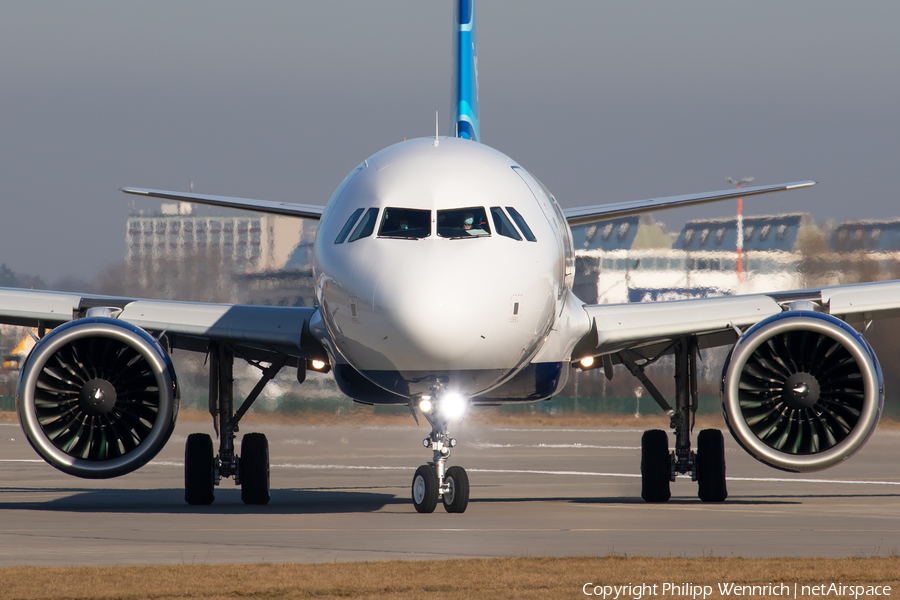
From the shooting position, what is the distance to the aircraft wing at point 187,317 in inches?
611

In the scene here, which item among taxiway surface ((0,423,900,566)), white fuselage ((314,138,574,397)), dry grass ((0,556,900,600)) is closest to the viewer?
dry grass ((0,556,900,600))

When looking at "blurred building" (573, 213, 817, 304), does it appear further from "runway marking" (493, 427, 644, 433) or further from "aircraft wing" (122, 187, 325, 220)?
"aircraft wing" (122, 187, 325, 220)

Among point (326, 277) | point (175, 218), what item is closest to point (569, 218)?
point (326, 277)

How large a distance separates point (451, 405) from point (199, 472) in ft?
15.0

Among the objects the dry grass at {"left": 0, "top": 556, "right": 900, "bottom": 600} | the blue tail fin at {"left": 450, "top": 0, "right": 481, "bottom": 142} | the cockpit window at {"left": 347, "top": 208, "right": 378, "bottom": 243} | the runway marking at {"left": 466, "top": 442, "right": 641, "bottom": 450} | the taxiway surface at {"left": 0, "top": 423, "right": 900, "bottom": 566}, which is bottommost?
the runway marking at {"left": 466, "top": 442, "right": 641, "bottom": 450}

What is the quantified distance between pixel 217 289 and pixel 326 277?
20.1m

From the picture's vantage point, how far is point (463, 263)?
12.1 metres

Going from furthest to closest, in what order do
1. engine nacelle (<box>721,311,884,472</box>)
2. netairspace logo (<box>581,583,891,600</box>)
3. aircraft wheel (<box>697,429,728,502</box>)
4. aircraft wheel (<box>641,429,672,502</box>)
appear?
aircraft wheel (<box>641,429,672,502</box>)
aircraft wheel (<box>697,429,728,502</box>)
engine nacelle (<box>721,311,884,472</box>)
netairspace logo (<box>581,583,891,600</box>)

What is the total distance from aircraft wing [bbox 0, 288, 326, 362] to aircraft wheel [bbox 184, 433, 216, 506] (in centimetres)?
154

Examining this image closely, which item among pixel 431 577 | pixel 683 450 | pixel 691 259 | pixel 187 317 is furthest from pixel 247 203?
pixel 691 259

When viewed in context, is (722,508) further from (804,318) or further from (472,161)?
(472,161)

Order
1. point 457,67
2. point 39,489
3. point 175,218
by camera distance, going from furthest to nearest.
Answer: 1. point 175,218
2. point 457,67
3. point 39,489

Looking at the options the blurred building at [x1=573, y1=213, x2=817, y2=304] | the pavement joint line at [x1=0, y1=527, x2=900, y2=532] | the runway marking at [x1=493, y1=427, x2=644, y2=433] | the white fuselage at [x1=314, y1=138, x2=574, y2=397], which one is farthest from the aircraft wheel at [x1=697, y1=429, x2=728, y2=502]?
the runway marking at [x1=493, y1=427, x2=644, y2=433]

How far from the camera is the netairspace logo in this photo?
25.2 ft
